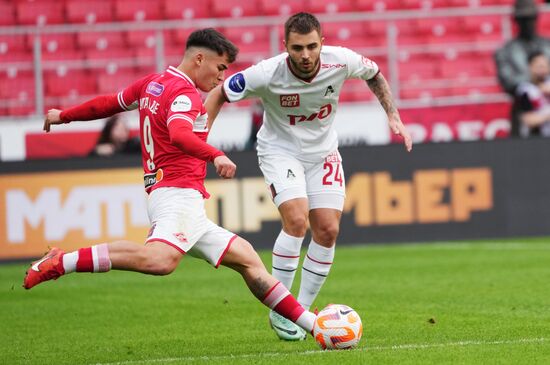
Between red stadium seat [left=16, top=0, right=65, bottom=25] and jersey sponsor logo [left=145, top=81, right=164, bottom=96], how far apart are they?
1332 centimetres

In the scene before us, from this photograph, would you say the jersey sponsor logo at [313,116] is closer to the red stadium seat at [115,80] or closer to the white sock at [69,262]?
the white sock at [69,262]

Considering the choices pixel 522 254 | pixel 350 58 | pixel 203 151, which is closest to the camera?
pixel 203 151

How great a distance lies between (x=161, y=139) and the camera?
24.7 feet

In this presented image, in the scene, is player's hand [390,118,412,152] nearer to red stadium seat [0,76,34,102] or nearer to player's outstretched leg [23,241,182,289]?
player's outstretched leg [23,241,182,289]

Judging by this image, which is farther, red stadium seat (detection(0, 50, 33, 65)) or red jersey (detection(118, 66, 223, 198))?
red stadium seat (detection(0, 50, 33, 65))

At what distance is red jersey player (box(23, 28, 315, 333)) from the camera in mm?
7152

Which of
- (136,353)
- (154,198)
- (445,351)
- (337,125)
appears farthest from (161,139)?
(337,125)

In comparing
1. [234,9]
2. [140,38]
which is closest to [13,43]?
[140,38]

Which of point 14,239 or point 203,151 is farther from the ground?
point 203,151

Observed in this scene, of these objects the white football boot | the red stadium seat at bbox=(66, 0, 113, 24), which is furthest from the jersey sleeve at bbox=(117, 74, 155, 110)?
the red stadium seat at bbox=(66, 0, 113, 24)

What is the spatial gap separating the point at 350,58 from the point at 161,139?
1865 millimetres

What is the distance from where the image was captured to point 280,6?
21141 millimetres

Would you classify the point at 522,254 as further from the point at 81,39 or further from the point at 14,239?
the point at 81,39

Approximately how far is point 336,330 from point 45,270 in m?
1.84
